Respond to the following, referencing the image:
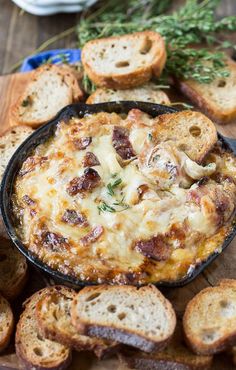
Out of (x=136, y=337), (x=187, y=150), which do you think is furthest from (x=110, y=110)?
(x=136, y=337)

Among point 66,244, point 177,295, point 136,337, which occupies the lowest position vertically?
point 177,295

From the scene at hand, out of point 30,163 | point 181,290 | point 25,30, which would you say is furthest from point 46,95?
point 181,290

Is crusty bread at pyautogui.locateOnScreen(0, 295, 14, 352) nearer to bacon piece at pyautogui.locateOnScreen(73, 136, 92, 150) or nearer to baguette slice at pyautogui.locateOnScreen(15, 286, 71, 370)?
baguette slice at pyautogui.locateOnScreen(15, 286, 71, 370)

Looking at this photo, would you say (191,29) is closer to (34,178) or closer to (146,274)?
(34,178)

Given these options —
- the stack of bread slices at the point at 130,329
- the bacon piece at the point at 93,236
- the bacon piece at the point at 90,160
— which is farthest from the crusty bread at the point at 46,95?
the stack of bread slices at the point at 130,329

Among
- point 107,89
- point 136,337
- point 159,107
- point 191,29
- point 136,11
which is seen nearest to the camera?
point 136,337

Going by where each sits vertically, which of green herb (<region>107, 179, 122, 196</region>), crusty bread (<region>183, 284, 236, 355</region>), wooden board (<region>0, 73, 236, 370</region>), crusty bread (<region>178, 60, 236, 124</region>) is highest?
green herb (<region>107, 179, 122, 196</region>)

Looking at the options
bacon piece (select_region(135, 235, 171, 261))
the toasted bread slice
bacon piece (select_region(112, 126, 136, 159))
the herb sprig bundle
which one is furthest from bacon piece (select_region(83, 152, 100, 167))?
the herb sprig bundle
